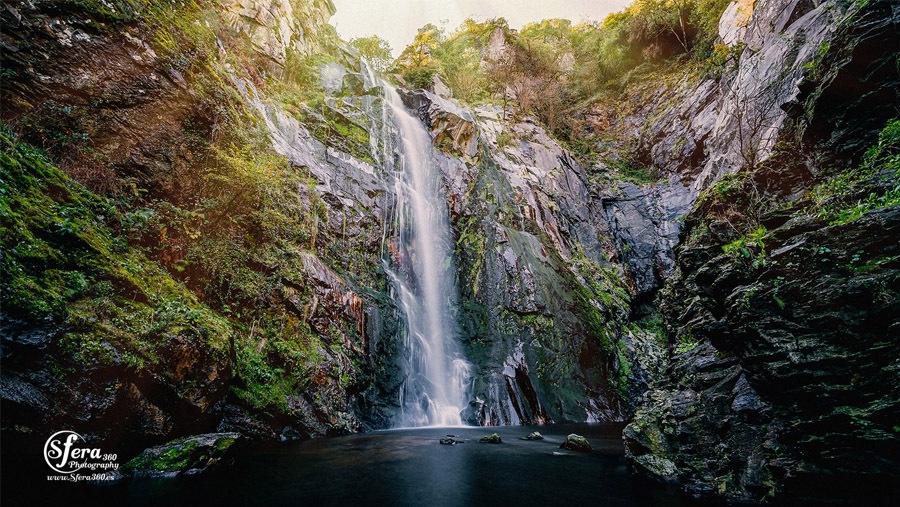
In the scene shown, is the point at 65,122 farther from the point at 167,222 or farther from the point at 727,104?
the point at 727,104

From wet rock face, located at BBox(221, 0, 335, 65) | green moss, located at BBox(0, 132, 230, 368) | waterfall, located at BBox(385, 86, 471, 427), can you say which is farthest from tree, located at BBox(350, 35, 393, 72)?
green moss, located at BBox(0, 132, 230, 368)

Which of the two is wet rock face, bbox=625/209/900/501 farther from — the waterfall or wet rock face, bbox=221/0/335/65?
wet rock face, bbox=221/0/335/65

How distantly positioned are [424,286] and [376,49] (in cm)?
2425

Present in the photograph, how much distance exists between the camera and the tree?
31036 mm

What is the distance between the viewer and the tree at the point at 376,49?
102ft

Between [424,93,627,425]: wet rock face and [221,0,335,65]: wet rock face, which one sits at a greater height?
[221,0,335,65]: wet rock face

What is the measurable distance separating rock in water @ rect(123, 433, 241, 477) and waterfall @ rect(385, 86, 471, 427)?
22.0ft

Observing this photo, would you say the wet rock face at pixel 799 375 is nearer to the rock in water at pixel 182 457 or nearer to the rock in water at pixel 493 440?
the rock in water at pixel 493 440

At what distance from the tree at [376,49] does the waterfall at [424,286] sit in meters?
11.6

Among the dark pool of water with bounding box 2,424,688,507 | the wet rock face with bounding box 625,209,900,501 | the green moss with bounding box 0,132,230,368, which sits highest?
the green moss with bounding box 0,132,230,368

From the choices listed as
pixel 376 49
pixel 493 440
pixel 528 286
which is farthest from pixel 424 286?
pixel 376 49

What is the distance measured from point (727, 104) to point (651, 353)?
12557 millimetres

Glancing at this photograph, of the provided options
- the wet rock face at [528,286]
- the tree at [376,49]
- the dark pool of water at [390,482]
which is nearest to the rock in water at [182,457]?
the dark pool of water at [390,482]

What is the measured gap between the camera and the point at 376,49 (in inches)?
1229
